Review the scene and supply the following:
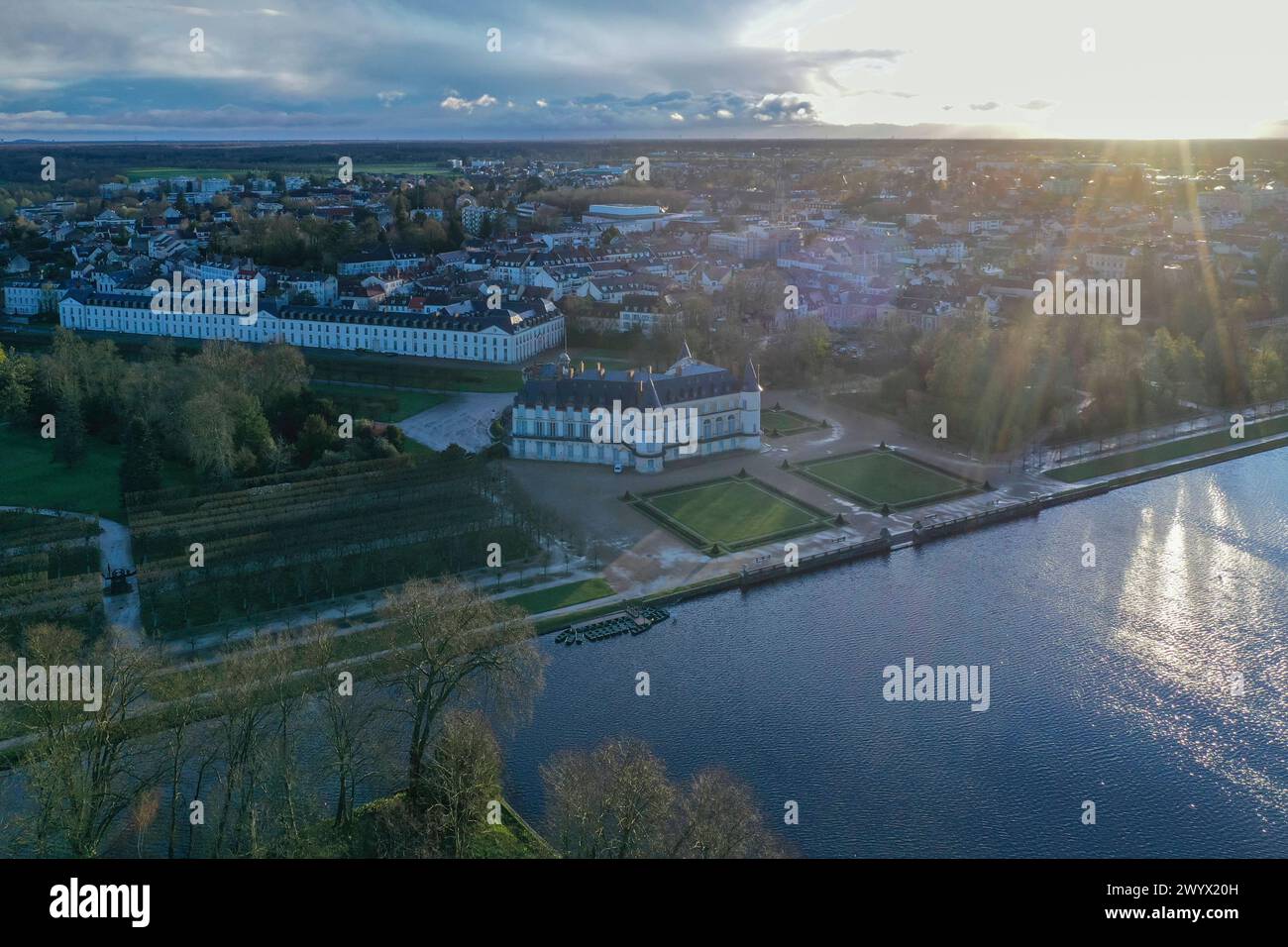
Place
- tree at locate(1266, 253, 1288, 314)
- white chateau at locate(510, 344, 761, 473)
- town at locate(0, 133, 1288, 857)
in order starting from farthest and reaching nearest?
tree at locate(1266, 253, 1288, 314) < white chateau at locate(510, 344, 761, 473) < town at locate(0, 133, 1288, 857)

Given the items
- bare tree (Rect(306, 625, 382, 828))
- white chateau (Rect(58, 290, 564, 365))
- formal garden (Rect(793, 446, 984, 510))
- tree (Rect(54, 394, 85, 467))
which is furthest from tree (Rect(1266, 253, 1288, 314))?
tree (Rect(54, 394, 85, 467))

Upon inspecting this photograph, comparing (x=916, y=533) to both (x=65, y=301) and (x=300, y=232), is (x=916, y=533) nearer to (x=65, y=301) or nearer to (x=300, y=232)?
(x=65, y=301)

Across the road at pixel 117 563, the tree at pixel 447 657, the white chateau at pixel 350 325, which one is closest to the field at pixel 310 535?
the road at pixel 117 563

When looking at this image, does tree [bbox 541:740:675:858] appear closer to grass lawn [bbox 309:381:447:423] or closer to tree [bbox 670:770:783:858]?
tree [bbox 670:770:783:858]

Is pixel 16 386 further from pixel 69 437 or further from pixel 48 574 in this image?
pixel 48 574

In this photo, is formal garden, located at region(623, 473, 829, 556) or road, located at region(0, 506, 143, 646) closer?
road, located at region(0, 506, 143, 646)

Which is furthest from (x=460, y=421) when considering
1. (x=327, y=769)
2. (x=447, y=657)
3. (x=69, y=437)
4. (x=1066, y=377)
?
(x=327, y=769)
